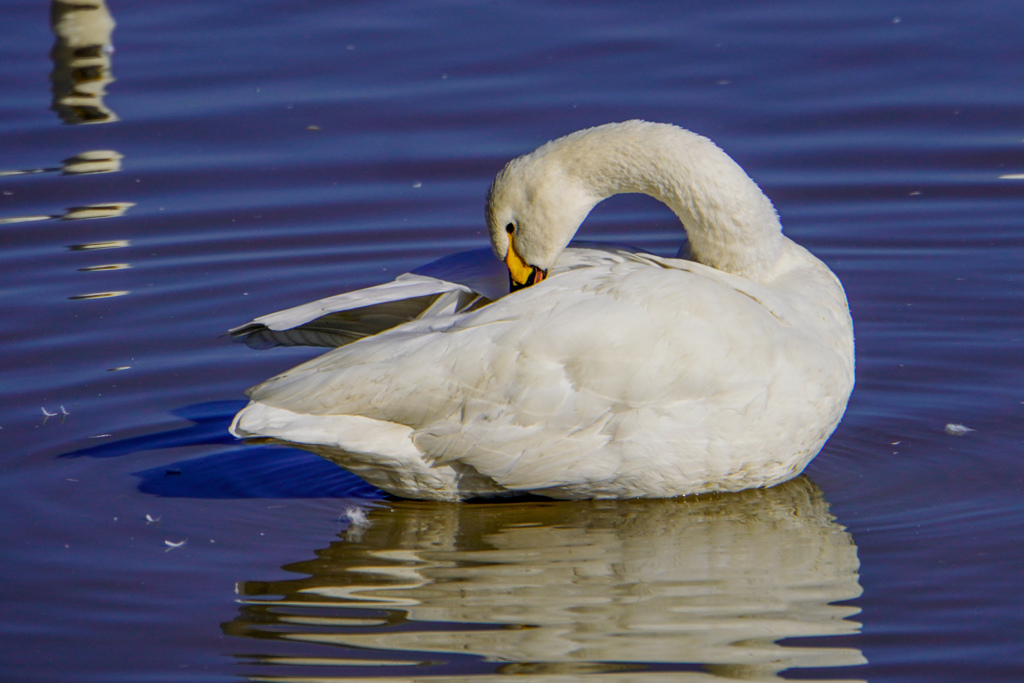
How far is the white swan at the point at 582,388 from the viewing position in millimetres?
5012

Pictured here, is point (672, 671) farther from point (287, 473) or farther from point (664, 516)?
point (287, 473)

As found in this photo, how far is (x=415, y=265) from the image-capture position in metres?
7.89

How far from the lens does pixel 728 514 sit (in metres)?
5.47

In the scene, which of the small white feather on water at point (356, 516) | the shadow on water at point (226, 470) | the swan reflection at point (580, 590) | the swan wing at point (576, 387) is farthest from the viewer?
Result: the shadow on water at point (226, 470)

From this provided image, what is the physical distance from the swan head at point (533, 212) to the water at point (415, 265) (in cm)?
94

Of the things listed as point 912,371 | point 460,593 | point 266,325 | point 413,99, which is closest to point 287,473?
point 266,325

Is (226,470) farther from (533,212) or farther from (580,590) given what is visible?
(580,590)

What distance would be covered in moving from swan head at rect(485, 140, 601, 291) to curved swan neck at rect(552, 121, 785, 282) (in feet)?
0.17

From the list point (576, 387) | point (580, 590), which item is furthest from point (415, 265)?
point (580, 590)

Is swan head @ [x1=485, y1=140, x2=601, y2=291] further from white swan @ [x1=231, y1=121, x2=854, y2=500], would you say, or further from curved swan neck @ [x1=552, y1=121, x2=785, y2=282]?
white swan @ [x1=231, y1=121, x2=854, y2=500]

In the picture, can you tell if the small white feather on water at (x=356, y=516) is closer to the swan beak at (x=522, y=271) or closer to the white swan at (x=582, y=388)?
the white swan at (x=582, y=388)

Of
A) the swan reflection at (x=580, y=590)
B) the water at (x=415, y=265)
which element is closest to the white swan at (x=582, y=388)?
the swan reflection at (x=580, y=590)

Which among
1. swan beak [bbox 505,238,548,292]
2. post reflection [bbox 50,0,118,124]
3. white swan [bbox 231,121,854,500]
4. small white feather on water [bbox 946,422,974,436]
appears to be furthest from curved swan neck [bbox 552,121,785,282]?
post reflection [bbox 50,0,118,124]

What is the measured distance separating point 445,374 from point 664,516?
1047 mm
